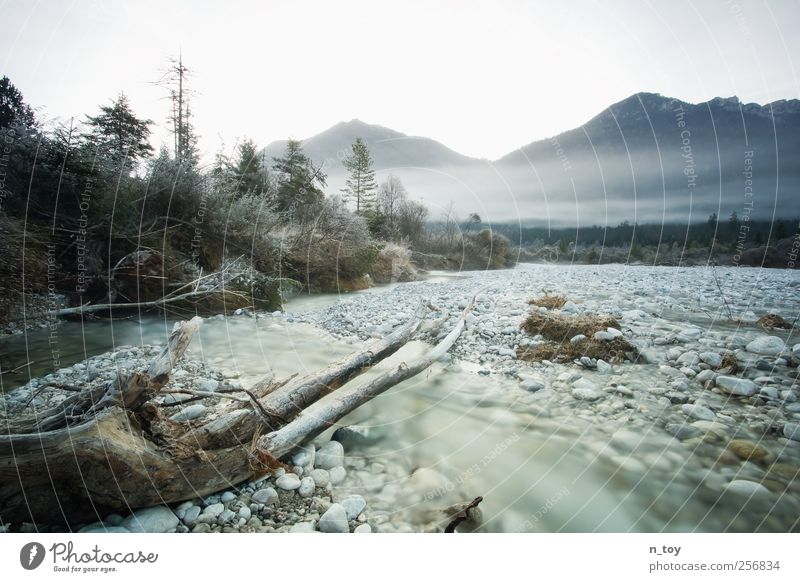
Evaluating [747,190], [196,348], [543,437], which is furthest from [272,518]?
[747,190]

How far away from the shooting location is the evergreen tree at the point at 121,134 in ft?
13.8

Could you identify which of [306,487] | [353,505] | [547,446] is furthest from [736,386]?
[306,487]

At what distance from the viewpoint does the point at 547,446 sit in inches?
91.4

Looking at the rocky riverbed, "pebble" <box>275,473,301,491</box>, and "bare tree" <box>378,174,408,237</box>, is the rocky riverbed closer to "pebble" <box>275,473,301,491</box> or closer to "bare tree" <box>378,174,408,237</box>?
"pebble" <box>275,473,301,491</box>

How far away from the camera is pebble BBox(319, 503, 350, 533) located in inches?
62.5

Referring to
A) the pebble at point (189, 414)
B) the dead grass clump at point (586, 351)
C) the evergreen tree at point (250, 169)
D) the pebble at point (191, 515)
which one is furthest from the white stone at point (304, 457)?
the evergreen tree at point (250, 169)

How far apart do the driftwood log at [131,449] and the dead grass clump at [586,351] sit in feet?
8.95

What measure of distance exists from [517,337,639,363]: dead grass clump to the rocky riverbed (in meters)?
0.11

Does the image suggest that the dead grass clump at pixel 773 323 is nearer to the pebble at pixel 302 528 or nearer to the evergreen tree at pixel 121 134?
the pebble at pixel 302 528

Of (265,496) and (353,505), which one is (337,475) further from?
(265,496)

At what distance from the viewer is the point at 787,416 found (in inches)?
95.3

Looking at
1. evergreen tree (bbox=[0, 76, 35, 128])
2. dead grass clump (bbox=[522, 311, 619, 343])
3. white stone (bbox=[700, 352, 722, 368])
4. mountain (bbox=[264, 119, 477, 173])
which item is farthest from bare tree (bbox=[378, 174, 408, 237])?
white stone (bbox=[700, 352, 722, 368])

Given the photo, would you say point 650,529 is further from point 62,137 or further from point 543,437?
point 62,137
